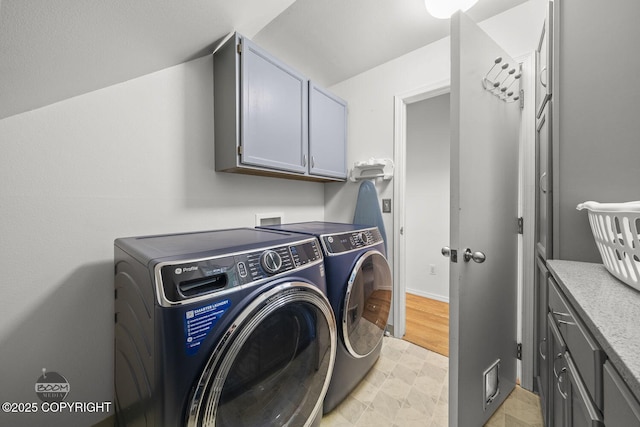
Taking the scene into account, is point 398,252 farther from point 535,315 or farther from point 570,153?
point 570,153

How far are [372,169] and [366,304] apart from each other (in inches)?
47.2

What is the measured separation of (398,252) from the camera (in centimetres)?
212

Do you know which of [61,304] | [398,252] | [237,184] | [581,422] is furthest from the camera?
[398,252]

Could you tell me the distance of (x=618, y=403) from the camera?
0.44m

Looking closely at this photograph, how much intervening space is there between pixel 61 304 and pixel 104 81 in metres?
1.06

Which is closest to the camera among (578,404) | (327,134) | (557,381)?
(578,404)

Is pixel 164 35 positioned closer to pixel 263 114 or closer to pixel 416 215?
pixel 263 114

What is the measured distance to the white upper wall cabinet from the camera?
144 cm

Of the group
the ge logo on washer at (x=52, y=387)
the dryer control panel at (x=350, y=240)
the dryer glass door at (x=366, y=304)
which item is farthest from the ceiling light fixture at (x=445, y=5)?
the ge logo on washer at (x=52, y=387)

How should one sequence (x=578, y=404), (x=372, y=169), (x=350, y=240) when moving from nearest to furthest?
(x=578, y=404), (x=350, y=240), (x=372, y=169)

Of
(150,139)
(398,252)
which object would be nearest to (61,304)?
(150,139)

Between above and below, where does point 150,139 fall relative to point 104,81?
below

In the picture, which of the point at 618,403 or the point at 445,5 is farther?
the point at 445,5

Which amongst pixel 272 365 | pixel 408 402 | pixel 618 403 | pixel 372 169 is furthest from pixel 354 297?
pixel 372 169
